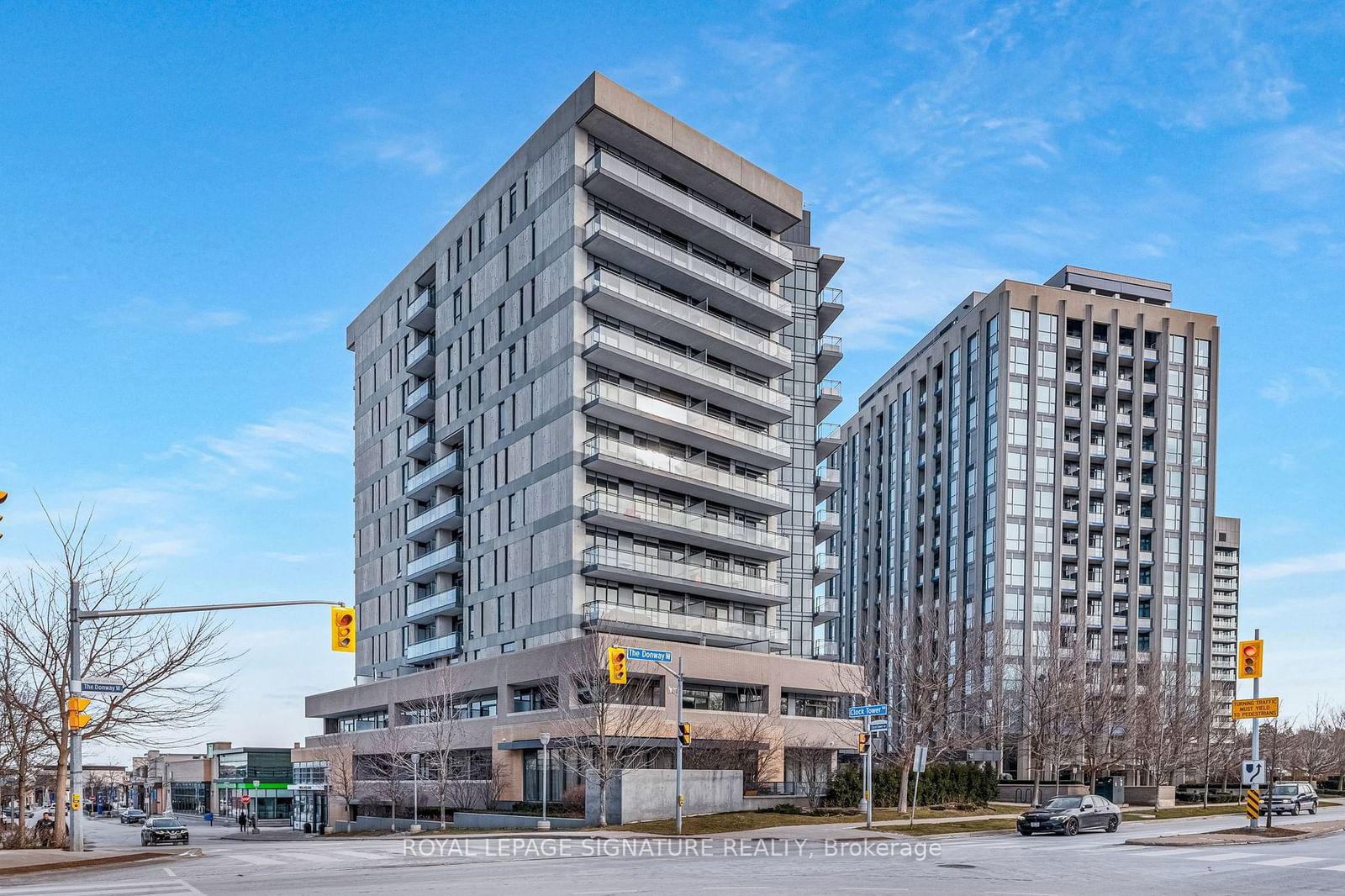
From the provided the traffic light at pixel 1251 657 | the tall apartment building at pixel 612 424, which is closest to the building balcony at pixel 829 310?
the tall apartment building at pixel 612 424

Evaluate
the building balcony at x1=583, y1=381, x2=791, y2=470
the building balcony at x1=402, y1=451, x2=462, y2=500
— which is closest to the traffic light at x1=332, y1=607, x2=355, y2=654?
the building balcony at x1=583, y1=381, x2=791, y2=470

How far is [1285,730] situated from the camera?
99.6 m

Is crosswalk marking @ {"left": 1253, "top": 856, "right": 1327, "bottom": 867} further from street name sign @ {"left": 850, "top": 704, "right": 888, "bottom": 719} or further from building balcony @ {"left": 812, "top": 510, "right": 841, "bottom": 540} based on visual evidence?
building balcony @ {"left": 812, "top": 510, "right": 841, "bottom": 540}

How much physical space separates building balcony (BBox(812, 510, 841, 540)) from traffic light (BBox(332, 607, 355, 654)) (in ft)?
185

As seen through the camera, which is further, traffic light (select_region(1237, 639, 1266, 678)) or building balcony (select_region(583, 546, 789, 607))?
building balcony (select_region(583, 546, 789, 607))

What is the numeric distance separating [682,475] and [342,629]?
4246 cm

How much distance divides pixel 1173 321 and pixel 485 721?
85852 millimetres

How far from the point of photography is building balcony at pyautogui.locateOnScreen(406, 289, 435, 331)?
280ft

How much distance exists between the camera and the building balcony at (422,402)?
8462 cm

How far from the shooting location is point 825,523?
8288 centimetres

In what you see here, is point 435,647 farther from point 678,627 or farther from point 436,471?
point 678,627

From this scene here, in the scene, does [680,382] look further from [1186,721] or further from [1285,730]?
[1285,730]

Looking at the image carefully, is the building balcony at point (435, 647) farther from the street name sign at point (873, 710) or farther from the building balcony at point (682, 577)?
the street name sign at point (873, 710)

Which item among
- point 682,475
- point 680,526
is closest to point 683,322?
point 682,475
